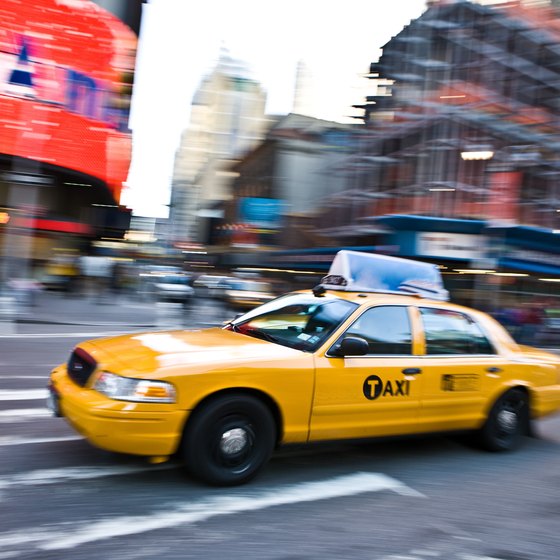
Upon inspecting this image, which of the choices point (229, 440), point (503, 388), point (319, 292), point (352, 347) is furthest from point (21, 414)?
point (503, 388)

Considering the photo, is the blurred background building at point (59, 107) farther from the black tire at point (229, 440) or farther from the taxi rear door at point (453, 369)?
the black tire at point (229, 440)

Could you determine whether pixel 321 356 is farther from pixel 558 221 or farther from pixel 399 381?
pixel 558 221

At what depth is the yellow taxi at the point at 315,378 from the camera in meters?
4.04

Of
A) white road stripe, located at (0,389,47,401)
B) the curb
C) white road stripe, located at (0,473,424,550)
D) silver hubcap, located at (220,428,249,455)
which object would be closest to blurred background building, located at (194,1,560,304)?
the curb

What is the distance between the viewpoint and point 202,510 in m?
3.89

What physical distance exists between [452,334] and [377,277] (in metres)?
0.88

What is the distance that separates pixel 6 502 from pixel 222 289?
65.5 feet

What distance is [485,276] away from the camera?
26.8m

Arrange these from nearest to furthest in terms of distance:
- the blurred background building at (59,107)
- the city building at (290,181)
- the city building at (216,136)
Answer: the blurred background building at (59,107), the city building at (290,181), the city building at (216,136)

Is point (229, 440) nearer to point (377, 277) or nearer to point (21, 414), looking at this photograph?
point (377, 277)

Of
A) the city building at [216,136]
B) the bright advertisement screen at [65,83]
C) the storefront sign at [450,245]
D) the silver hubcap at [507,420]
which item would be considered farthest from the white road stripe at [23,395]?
the city building at [216,136]

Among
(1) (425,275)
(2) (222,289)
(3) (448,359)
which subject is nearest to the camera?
(3) (448,359)

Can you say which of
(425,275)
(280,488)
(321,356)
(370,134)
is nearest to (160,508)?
(280,488)

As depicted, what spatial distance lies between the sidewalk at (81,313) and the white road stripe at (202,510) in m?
12.2
